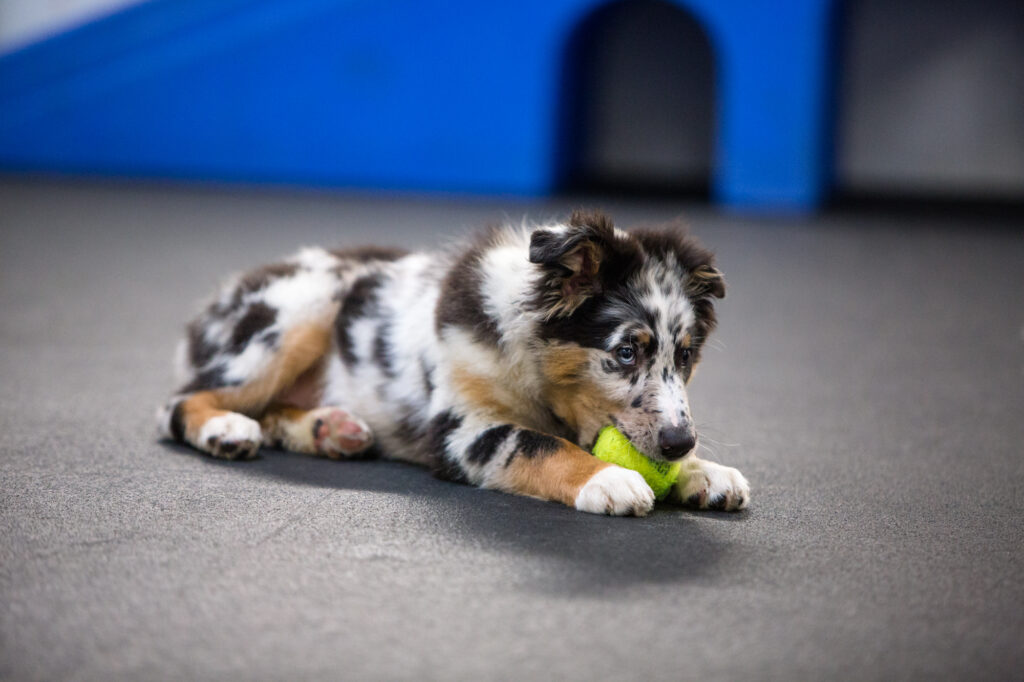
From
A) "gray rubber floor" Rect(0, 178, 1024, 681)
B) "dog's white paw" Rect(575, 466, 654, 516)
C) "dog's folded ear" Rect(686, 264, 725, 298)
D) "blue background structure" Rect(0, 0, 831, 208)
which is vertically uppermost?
"blue background structure" Rect(0, 0, 831, 208)

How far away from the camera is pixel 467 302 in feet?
11.7

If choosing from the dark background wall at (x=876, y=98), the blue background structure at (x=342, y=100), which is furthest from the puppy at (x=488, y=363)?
the dark background wall at (x=876, y=98)

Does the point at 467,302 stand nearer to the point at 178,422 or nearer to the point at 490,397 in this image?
the point at 490,397

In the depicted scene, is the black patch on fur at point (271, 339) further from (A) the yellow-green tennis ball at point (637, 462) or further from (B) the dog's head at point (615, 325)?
(A) the yellow-green tennis ball at point (637, 462)

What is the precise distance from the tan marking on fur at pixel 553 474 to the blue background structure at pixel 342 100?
9.70m

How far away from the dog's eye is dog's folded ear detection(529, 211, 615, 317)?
18cm

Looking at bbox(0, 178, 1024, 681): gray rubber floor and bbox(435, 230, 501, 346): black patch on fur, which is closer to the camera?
bbox(0, 178, 1024, 681): gray rubber floor

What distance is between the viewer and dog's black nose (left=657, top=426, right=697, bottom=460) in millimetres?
3129

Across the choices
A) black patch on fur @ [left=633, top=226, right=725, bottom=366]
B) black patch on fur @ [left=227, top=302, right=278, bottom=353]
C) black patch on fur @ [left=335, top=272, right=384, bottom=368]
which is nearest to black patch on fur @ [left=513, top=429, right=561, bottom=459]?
black patch on fur @ [left=633, top=226, right=725, bottom=366]

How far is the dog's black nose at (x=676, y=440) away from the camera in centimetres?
313

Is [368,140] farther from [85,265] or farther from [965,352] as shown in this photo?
[965,352]

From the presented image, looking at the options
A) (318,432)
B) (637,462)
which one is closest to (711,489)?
(637,462)

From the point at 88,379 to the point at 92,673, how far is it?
2.95m

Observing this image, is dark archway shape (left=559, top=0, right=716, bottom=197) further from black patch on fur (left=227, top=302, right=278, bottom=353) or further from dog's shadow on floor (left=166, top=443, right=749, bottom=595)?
dog's shadow on floor (left=166, top=443, right=749, bottom=595)
